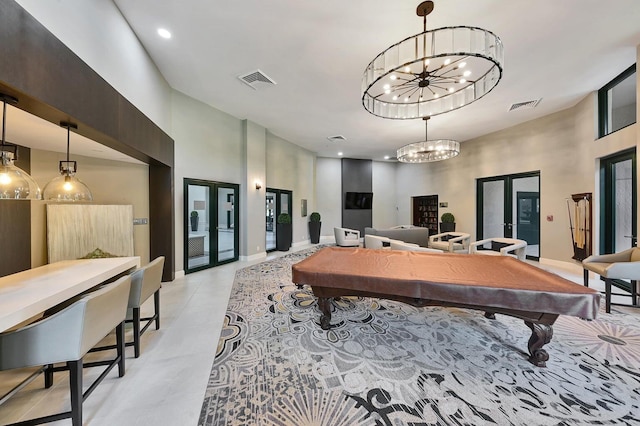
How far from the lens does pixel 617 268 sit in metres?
3.25

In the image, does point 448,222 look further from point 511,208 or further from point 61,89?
point 61,89

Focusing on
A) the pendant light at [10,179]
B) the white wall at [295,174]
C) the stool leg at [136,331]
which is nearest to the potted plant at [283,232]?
the white wall at [295,174]

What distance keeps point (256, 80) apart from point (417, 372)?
5059mm

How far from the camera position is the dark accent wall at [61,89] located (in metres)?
1.63

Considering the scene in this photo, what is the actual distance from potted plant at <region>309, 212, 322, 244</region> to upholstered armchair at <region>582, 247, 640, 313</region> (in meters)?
7.60

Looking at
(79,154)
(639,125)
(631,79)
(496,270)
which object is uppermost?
(631,79)

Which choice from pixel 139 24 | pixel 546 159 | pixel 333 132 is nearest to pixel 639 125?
pixel 546 159

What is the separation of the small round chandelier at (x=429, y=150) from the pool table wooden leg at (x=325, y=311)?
4422 mm

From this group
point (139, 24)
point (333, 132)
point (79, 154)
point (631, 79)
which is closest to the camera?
point (139, 24)

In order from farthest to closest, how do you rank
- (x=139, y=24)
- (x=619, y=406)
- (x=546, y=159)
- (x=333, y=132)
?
1. (x=333, y=132)
2. (x=546, y=159)
3. (x=139, y=24)
4. (x=619, y=406)

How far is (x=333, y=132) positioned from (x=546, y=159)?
5.80 m

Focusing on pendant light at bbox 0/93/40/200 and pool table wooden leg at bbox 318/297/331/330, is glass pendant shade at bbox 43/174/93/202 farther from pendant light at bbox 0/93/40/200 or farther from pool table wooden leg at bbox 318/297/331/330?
pool table wooden leg at bbox 318/297/331/330

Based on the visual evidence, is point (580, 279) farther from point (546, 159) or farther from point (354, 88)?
point (354, 88)

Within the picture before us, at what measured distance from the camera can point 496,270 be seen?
2.61 metres
